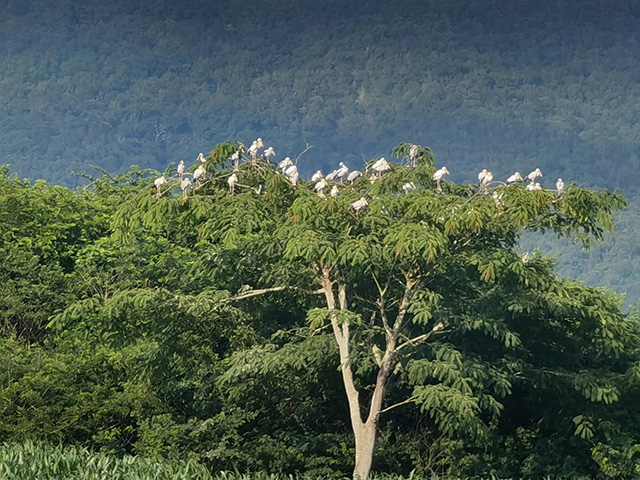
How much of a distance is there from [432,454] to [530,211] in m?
6.64

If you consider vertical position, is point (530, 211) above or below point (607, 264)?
below

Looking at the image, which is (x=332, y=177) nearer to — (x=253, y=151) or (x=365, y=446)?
(x=253, y=151)

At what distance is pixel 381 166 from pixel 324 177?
794mm

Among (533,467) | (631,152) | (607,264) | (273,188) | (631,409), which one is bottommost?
(533,467)

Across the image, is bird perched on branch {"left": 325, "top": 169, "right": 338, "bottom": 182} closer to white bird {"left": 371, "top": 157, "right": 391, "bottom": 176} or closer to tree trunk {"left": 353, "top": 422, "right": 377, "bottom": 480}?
white bird {"left": 371, "top": 157, "right": 391, "bottom": 176}

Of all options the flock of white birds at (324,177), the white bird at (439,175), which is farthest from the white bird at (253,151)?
the white bird at (439,175)

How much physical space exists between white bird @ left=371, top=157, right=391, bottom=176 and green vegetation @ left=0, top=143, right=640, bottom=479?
0.12 meters

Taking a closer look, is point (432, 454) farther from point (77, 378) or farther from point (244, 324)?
point (77, 378)

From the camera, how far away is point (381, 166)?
13.8 metres

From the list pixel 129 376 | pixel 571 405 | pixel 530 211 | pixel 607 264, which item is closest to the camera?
pixel 530 211

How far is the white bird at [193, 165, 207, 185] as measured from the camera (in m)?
13.6

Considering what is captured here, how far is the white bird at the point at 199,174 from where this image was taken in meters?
13.6

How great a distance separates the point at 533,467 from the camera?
1733cm

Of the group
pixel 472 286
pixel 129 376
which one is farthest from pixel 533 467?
pixel 129 376
